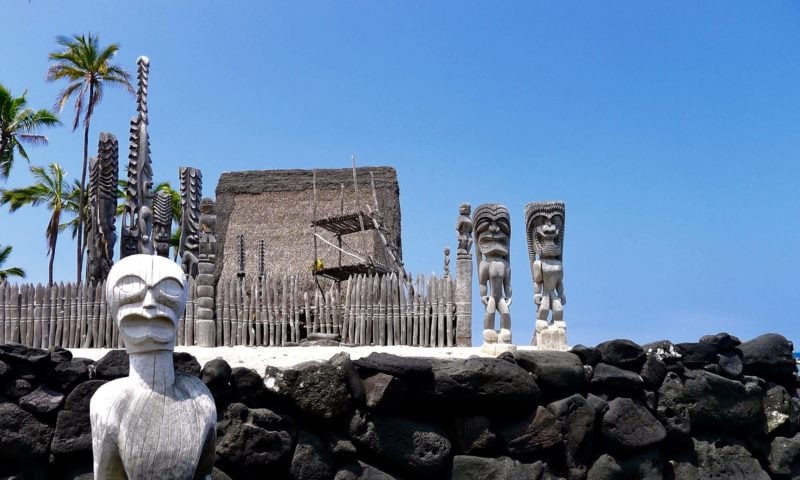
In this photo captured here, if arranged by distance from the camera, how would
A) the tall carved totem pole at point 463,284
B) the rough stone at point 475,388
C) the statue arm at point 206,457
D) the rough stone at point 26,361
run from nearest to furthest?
the statue arm at point 206,457 → the rough stone at point 26,361 → the rough stone at point 475,388 → the tall carved totem pole at point 463,284

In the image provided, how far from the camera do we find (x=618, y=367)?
955cm

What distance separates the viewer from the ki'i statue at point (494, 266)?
10.1 metres

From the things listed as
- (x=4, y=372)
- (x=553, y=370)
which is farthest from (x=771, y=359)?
(x=4, y=372)

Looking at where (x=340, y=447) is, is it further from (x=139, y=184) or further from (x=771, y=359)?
(x=139, y=184)

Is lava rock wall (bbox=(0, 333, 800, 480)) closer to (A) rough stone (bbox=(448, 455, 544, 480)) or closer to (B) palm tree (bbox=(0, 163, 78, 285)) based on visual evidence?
(A) rough stone (bbox=(448, 455, 544, 480))

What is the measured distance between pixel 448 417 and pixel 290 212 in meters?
16.9

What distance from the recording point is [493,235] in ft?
33.3

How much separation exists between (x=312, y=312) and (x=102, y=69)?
16495mm

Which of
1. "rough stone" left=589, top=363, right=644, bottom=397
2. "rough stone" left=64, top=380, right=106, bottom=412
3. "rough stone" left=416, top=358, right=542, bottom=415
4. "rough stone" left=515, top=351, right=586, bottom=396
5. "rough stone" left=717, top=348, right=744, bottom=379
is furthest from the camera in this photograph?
"rough stone" left=717, top=348, right=744, bottom=379

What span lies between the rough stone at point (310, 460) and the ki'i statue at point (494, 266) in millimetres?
2702

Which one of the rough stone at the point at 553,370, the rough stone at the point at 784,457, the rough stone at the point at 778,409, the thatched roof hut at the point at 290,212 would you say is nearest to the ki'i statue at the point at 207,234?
the rough stone at the point at 553,370

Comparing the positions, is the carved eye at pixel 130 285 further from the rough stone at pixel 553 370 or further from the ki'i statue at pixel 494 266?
the ki'i statue at pixel 494 266

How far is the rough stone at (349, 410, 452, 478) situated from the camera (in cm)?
820

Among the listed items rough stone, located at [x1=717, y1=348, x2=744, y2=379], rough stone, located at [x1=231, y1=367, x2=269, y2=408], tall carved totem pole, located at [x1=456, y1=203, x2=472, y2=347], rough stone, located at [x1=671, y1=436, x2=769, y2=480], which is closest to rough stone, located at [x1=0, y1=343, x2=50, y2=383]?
rough stone, located at [x1=231, y1=367, x2=269, y2=408]
